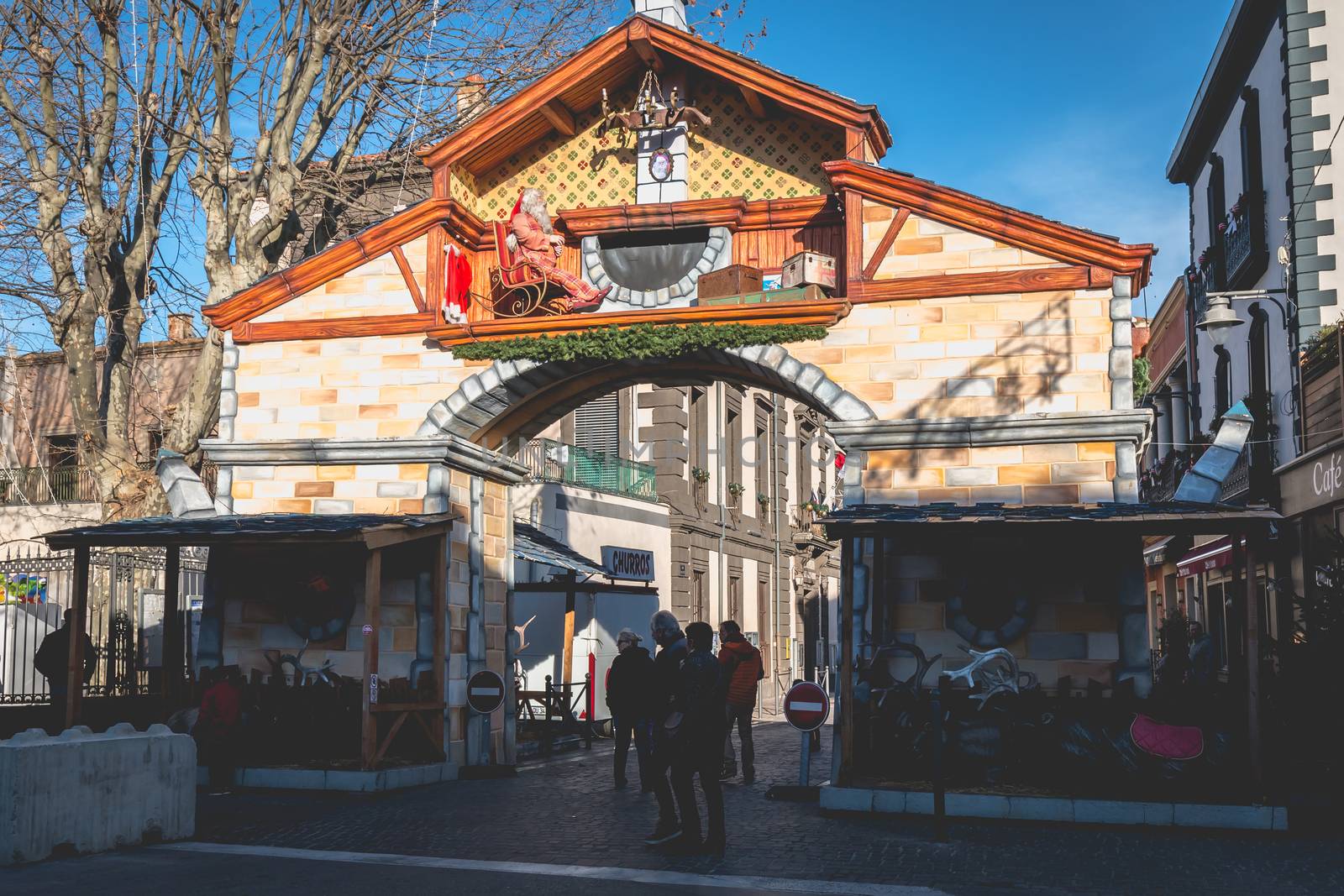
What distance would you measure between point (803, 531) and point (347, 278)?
2407 centimetres

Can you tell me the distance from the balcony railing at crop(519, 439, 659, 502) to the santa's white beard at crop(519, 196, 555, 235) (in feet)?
28.4

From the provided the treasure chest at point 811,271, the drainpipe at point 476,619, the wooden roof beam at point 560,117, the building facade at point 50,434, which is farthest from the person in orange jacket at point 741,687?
the building facade at point 50,434

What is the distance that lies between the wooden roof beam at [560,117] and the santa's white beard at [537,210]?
2.97 feet

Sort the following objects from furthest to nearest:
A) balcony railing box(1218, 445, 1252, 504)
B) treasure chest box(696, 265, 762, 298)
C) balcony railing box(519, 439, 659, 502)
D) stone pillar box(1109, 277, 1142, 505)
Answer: balcony railing box(519, 439, 659, 502) < balcony railing box(1218, 445, 1252, 504) < treasure chest box(696, 265, 762, 298) < stone pillar box(1109, 277, 1142, 505)

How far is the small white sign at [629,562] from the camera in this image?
24375 millimetres

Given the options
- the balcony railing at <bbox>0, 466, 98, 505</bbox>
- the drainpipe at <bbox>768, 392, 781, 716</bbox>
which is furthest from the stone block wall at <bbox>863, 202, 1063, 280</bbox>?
the drainpipe at <bbox>768, 392, 781, 716</bbox>

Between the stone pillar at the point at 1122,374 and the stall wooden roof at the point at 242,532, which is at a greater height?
the stone pillar at the point at 1122,374

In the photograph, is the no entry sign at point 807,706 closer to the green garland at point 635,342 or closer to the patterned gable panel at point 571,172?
the green garland at point 635,342

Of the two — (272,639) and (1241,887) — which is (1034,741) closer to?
(1241,887)

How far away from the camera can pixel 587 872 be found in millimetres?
8766

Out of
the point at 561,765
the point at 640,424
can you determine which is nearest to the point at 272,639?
the point at 561,765

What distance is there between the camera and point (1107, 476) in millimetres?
12633

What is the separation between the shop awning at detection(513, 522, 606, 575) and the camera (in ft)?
61.8

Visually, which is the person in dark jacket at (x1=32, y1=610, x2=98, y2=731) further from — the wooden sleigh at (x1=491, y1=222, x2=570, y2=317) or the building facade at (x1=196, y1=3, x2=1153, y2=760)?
the wooden sleigh at (x1=491, y1=222, x2=570, y2=317)
